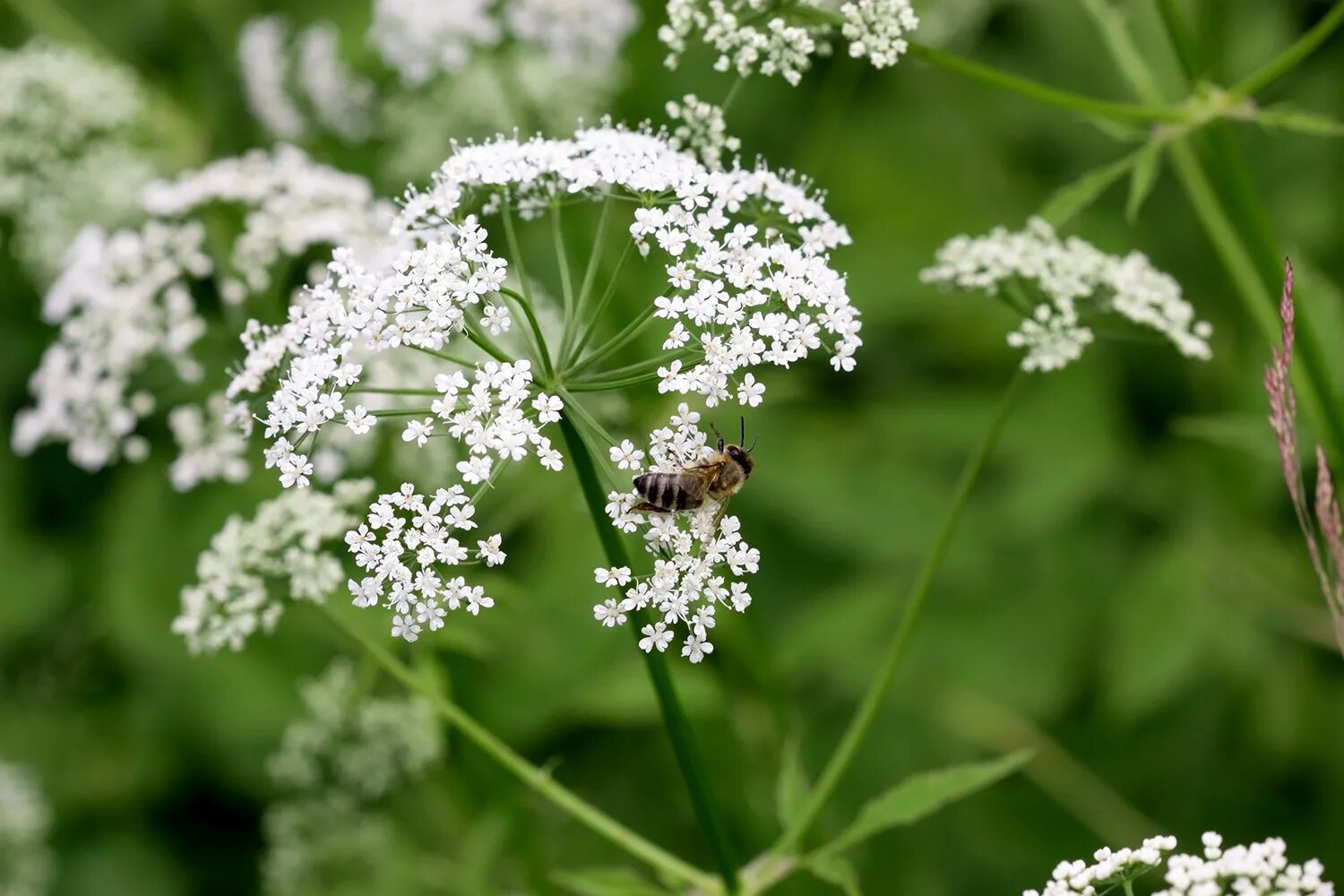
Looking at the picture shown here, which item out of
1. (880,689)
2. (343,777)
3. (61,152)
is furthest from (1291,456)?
(61,152)

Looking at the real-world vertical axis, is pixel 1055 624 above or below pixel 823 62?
below

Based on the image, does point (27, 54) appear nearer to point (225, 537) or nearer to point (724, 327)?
point (225, 537)

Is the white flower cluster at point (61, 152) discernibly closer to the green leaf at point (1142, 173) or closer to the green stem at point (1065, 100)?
the green stem at point (1065, 100)

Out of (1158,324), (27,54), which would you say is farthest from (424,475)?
(27,54)

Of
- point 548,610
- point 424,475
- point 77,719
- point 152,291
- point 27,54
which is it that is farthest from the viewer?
point 77,719

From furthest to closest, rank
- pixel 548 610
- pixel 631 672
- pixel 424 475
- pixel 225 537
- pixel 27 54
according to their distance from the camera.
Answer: pixel 27 54, pixel 548 610, pixel 631 672, pixel 424 475, pixel 225 537

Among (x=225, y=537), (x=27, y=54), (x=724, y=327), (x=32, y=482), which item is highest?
(x=27, y=54)
